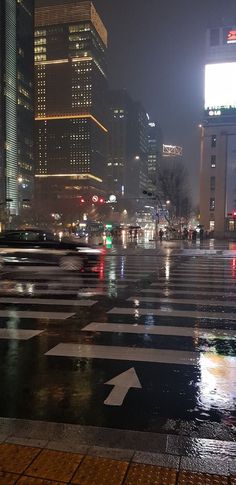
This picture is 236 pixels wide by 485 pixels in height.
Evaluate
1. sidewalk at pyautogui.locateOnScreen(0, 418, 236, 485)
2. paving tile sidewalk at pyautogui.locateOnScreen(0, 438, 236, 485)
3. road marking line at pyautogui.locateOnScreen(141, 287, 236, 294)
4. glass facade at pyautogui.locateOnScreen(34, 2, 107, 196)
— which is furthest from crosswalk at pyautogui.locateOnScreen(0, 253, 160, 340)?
glass facade at pyautogui.locateOnScreen(34, 2, 107, 196)

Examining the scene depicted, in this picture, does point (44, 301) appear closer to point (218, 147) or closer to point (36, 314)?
point (36, 314)

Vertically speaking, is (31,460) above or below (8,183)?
below

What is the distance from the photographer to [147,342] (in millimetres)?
7398

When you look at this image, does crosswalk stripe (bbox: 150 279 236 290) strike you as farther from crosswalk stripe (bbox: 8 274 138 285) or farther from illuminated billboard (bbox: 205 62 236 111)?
illuminated billboard (bbox: 205 62 236 111)

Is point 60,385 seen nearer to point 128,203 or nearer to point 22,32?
point 128,203

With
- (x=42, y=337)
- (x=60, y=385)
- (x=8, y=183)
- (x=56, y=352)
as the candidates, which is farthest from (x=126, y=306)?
(x=8, y=183)

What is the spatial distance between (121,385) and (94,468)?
194 centimetres

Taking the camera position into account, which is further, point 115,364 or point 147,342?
point 147,342

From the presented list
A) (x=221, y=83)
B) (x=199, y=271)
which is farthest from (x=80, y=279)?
(x=221, y=83)

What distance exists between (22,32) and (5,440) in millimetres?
168558

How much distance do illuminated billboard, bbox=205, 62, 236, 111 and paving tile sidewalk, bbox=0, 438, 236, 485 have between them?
83.1 m

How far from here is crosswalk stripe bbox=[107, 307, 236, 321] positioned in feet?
30.8

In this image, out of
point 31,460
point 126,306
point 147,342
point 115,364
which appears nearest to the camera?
point 31,460

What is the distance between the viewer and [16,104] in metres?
139
